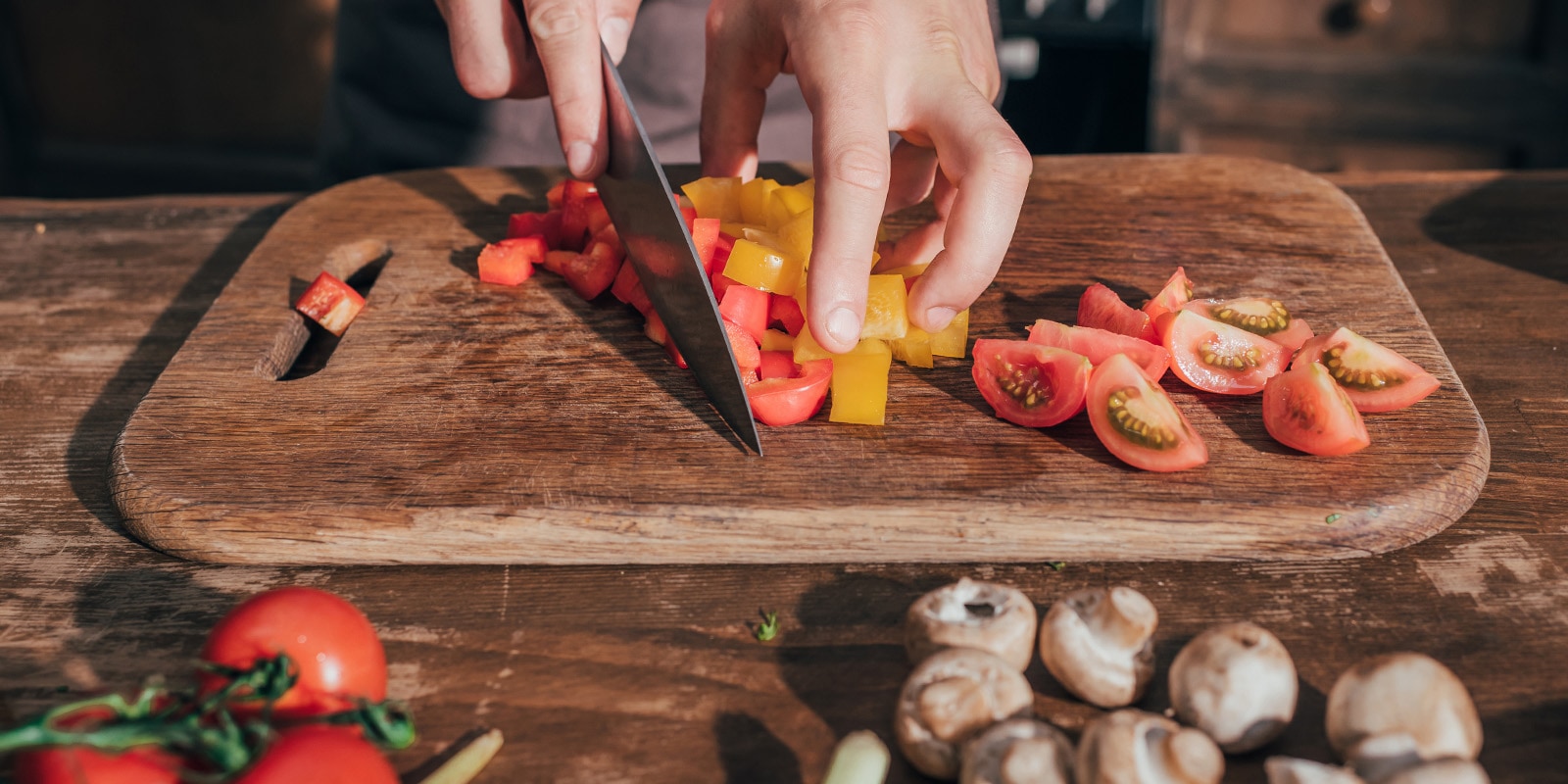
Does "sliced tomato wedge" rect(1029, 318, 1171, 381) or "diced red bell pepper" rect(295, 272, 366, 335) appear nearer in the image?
"sliced tomato wedge" rect(1029, 318, 1171, 381)

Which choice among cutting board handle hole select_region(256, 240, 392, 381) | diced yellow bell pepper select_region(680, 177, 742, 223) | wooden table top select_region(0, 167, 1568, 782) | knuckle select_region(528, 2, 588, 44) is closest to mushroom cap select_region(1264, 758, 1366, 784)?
wooden table top select_region(0, 167, 1568, 782)

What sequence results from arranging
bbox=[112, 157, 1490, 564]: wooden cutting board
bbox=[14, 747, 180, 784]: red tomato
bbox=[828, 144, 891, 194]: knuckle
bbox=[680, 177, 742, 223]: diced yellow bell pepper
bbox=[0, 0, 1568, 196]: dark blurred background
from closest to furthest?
bbox=[14, 747, 180, 784]: red tomato → bbox=[112, 157, 1490, 564]: wooden cutting board → bbox=[828, 144, 891, 194]: knuckle → bbox=[680, 177, 742, 223]: diced yellow bell pepper → bbox=[0, 0, 1568, 196]: dark blurred background

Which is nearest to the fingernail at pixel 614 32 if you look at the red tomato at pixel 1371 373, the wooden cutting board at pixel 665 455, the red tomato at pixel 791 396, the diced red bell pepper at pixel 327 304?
the wooden cutting board at pixel 665 455

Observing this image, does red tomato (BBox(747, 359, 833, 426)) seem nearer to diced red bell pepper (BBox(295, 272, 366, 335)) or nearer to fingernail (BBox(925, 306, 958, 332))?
fingernail (BBox(925, 306, 958, 332))

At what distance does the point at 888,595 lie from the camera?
1638 mm

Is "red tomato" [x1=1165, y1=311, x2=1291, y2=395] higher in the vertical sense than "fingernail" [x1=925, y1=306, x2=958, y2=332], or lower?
lower

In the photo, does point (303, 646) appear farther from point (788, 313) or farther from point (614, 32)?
point (614, 32)

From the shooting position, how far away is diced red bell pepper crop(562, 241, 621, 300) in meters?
2.27

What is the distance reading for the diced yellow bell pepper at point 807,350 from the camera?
196 cm

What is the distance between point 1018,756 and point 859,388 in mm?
830

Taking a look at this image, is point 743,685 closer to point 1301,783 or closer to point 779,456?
point 779,456

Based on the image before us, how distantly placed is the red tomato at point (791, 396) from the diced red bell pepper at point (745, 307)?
175 millimetres

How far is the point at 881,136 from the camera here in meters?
1.86

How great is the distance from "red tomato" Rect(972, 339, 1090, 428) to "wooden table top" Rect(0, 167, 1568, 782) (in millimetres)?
301
